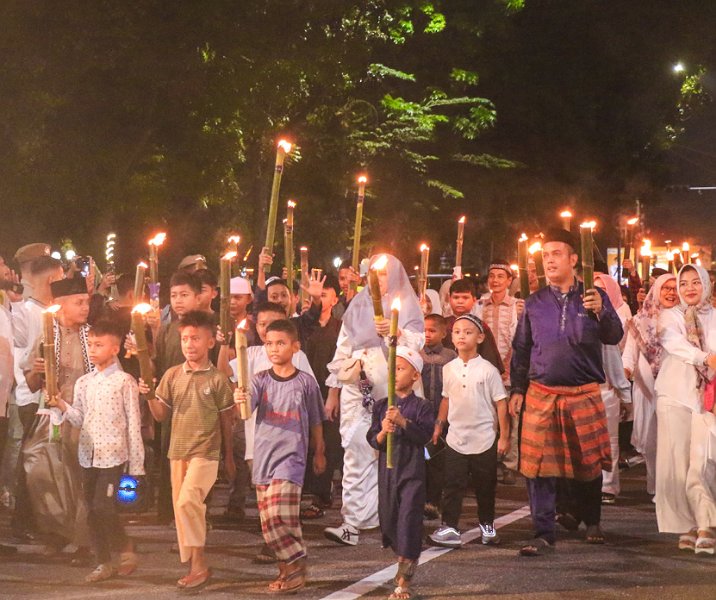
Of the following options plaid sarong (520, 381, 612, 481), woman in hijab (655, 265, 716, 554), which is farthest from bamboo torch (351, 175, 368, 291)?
woman in hijab (655, 265, 716, 554)

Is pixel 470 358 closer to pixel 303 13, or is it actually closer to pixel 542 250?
pixel 542 250

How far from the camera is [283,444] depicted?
310 inches

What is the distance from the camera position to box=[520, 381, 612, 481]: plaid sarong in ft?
29.4

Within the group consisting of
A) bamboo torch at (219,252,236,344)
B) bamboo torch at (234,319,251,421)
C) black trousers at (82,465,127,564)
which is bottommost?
black trousers at (82,465,127,564)

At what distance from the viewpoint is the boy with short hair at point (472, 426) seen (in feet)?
Result: 30.2

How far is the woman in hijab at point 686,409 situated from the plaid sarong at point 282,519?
112 inches

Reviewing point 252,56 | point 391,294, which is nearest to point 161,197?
point 252,56

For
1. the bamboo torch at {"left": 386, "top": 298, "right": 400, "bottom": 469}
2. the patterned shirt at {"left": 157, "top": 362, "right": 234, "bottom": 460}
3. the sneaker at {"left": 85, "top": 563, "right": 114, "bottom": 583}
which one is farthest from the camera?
the patterned shirt at {"left": 157, "top": 362, "right": 234, "bottom": 460}

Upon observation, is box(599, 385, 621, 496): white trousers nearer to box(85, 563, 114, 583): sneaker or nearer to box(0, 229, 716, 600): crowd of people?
box(0, 229, 716, 600): crowd of people

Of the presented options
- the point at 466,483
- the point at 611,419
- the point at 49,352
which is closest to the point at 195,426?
the point at 49,352

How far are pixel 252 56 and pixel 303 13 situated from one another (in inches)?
46.7

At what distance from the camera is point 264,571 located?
8.16 meters

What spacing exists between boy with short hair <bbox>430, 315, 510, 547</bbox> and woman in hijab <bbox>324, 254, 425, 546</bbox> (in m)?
0.52

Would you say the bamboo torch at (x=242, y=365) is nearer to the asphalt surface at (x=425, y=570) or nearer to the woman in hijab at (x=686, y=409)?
the asphalt surface at (x=425, y=570)
